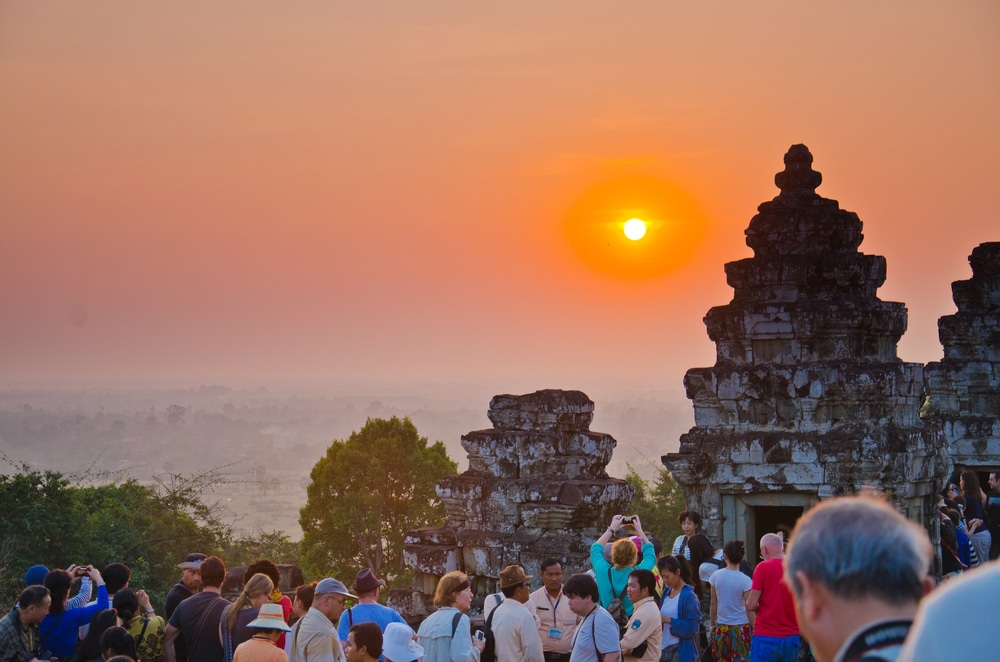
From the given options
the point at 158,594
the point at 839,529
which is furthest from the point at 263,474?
the point at 839,529

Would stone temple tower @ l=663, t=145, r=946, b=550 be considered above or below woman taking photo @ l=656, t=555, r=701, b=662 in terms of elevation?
above

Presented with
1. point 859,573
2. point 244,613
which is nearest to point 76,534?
Result: point 244,613

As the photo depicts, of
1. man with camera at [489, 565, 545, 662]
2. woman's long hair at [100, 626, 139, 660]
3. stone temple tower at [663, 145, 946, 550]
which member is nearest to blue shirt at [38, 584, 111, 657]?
woman's long hair at [100, 626, 139, 660]

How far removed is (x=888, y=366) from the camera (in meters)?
13.5

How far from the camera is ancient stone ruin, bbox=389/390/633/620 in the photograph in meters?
11.3

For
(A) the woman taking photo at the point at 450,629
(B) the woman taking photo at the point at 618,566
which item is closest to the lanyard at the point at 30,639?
(A) the woman taking photo at the point at 450,629

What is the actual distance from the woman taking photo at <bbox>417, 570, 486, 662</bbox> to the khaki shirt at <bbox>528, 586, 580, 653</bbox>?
2.65ft

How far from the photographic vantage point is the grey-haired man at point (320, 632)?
290 inches

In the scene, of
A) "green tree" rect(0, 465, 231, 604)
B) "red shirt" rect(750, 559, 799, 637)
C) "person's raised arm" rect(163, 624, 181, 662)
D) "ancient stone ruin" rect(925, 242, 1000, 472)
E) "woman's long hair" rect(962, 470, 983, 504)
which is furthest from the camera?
"green tree" rect(0, 465, 231, 604)

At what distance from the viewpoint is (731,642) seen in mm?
9086

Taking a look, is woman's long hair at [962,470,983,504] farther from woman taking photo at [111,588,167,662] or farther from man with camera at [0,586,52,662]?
man with camera at [0,586,52,662]

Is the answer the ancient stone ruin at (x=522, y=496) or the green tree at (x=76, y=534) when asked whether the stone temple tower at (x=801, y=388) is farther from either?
the green tree at (x=76, y=534)

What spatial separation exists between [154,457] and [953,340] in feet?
557

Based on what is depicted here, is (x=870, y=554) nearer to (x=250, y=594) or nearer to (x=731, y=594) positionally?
(x=250, y=594)
